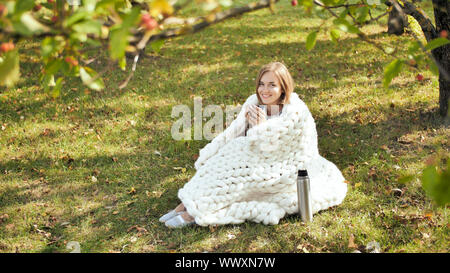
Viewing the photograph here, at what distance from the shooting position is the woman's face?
3680mm

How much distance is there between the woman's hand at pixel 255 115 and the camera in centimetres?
362

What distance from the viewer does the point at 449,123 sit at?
16.1 feet

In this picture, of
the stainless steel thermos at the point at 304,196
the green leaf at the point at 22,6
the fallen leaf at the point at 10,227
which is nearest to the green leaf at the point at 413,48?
the stainless steel thermos at the point at 304,196

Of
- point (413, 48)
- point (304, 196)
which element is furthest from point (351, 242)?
point (413, 48)

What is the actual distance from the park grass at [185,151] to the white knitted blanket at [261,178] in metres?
0.13

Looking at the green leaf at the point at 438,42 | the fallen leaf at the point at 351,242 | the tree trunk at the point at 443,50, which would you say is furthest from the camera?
the tree trunk at the point at 443,50

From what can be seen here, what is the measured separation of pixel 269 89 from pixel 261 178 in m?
A: 0.80

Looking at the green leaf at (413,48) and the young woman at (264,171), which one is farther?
the young woman at (264,171)

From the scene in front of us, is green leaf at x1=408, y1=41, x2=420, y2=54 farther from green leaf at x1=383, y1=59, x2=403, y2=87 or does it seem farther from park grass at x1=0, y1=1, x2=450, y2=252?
park grass at x1=0, y1=1, x2=450, y2=252

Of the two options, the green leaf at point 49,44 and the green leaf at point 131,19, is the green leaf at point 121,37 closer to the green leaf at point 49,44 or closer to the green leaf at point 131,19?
the green leaf at point 131,19

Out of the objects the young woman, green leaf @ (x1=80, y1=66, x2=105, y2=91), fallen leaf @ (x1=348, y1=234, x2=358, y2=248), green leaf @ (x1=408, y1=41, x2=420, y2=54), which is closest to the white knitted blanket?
the young woman

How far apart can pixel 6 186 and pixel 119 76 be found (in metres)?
3.24

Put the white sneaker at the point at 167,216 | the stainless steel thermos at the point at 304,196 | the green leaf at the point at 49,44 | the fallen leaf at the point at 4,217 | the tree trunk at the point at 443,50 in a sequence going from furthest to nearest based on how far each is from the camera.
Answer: the tree trunk at the point at 443,50 < the fallen leaf at the point at 4,217 < the white sneaker at the point at 167,216 < the stainless steel thermos at the point at 304,196 < the green leaf at the point at 49,44
